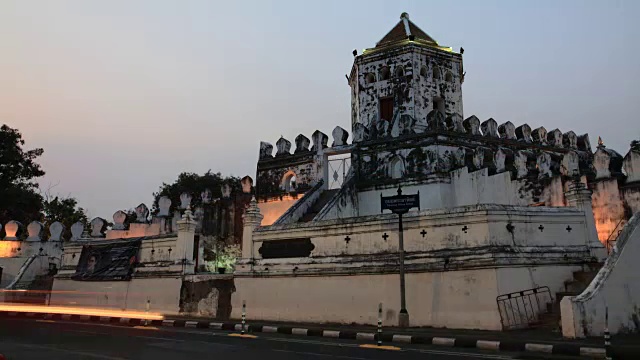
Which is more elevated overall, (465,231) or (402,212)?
(402,212)

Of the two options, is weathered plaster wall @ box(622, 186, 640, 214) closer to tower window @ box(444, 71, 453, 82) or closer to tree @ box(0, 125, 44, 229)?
tower window @ box(444, 71, 453, 82)

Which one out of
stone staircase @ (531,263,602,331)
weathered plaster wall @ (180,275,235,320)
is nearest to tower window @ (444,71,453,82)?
stone staircase @ (531,263,602,331)

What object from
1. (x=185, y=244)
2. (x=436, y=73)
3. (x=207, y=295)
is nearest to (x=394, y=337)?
(x=207, y=295)

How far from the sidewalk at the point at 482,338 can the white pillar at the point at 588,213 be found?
296cm

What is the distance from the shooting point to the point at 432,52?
23203mm

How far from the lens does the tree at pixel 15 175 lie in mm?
28922

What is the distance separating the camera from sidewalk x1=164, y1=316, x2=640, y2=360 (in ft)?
26.9

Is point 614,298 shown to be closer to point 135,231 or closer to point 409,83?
point 409,83

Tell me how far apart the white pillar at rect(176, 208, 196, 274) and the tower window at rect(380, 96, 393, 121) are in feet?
32.7

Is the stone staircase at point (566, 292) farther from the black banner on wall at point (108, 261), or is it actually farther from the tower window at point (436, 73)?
the black banner on wall at point (108, 261)

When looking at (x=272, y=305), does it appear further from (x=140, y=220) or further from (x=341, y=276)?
(x=140, y=220)

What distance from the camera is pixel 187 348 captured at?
29.8 feet

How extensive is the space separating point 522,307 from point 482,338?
6.79ft

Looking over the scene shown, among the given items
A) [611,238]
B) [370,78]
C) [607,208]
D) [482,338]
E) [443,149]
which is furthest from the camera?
Result: [370,78]
